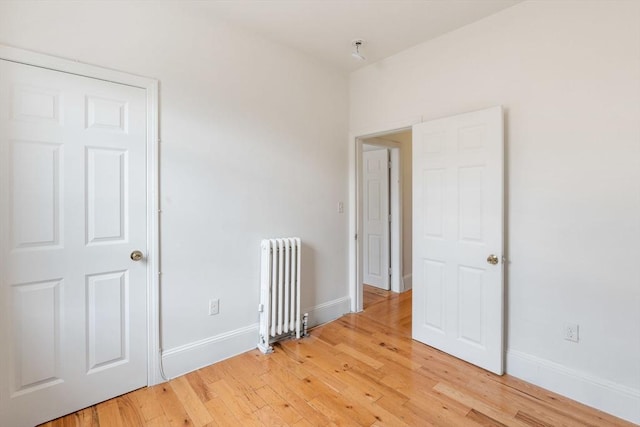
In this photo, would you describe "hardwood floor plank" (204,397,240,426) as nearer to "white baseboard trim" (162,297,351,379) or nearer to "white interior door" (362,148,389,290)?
"white baseboard trim" (162,297,351,379)

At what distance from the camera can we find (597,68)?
1.92m

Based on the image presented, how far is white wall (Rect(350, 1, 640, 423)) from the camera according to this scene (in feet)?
6.03

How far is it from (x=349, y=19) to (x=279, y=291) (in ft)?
7.75

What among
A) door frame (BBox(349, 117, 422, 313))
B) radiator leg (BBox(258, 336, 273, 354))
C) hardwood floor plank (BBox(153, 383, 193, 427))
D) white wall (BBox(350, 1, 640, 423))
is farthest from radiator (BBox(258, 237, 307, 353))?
white wall (BBox(350, 1, 640, 423))

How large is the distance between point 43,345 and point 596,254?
136 inches

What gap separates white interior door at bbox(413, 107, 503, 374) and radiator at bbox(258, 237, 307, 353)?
1139mm

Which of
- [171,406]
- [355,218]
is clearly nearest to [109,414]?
[171,406]

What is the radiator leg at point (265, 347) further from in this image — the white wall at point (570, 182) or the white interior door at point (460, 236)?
the white wall at point (570, 182)

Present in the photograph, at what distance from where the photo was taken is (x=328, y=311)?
327 centimetres

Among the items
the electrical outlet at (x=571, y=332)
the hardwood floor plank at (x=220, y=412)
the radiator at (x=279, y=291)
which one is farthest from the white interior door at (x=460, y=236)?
the hardwood floor plank at (x=220, y=412)

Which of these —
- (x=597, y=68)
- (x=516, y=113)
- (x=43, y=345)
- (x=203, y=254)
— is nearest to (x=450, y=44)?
(x=516, y=113)

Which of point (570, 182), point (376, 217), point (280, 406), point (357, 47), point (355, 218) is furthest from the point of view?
point (376, 217)

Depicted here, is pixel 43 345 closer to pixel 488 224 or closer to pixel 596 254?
pixel 488 224

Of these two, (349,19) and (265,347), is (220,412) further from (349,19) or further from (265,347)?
(349,19)
